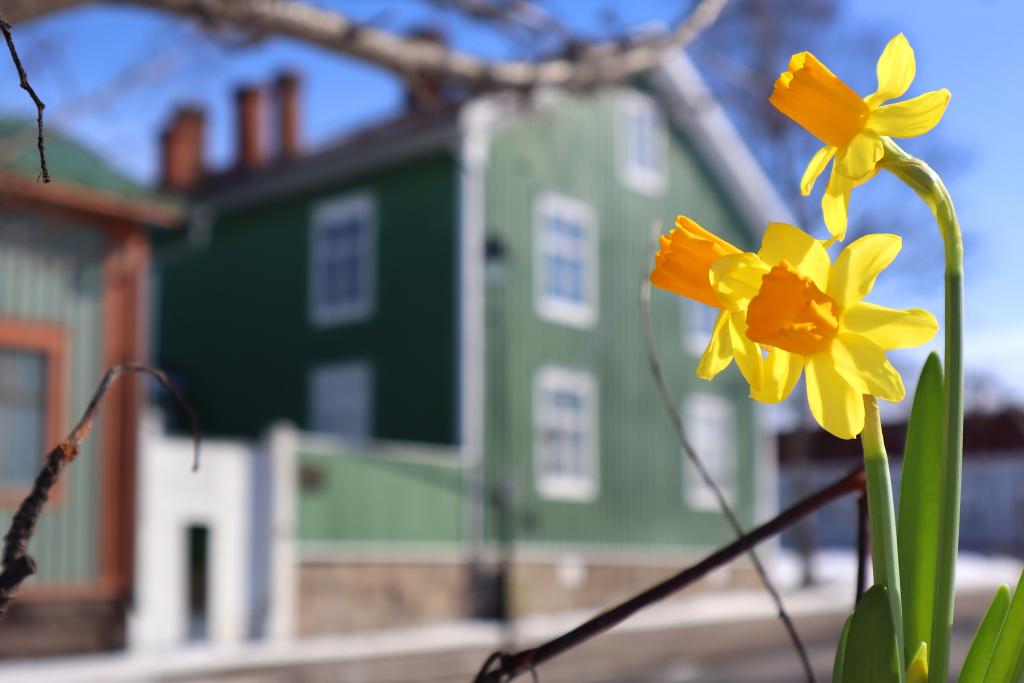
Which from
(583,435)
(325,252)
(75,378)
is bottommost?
(583,435)

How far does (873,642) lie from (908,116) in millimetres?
237

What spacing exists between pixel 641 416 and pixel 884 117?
20181 millimetres

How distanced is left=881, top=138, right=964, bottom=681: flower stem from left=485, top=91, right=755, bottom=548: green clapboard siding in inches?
673

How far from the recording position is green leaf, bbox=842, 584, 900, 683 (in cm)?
52

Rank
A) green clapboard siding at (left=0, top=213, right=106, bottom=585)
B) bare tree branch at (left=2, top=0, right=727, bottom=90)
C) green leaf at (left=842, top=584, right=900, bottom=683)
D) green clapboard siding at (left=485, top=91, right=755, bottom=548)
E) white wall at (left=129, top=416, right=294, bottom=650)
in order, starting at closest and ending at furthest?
green leaf at (left=842, top=584, right=900, bottom=683) → bare tree branch at (left=2, top=0, right=727, bottom=90) → green clapboard siding at (left=0, top=213, right=106, bottom=585) → white wall at (left=129, top=416, right=294, bottom=650) → green clapboard siding at (left=485, top=91, right=755, bottom=548)

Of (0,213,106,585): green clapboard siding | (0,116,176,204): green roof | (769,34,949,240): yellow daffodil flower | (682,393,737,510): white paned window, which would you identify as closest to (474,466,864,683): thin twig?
(769,34,949,240): yellow daffodil flower

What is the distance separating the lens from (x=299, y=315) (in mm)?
19297

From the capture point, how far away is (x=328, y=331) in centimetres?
1897

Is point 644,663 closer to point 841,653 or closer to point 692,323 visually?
point 692,323

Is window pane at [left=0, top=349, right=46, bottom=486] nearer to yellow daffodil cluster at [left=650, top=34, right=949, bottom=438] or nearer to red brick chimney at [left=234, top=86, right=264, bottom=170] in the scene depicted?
red brick chimney at [left=234, top=86, right=264, bottom=170]

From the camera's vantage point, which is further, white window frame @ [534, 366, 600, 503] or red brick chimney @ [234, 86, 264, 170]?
red brick chimney @ [234, 86, 264, 170]

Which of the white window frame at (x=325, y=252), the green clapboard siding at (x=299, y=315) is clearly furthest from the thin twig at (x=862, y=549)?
the white window frame at (x=325, y=252)

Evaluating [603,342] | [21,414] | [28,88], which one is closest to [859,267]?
[28,88]

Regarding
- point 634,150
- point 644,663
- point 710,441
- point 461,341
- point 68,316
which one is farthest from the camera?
point 710,441
